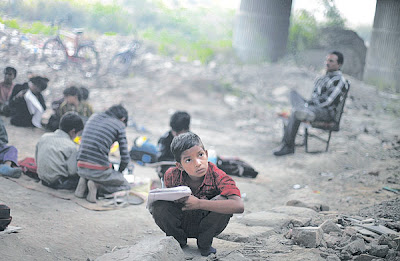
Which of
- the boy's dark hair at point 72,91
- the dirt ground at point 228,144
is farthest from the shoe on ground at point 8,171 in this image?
the boy's dark hair at point 72,91

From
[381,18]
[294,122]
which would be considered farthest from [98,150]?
[381,18]

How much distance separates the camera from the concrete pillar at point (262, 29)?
11711 millimetres

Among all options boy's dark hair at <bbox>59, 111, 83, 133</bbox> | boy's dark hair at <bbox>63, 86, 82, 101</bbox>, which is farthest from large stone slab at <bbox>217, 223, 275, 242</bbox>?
boy's dark hair at <bbox>63, 86, 82, 101</bbox>

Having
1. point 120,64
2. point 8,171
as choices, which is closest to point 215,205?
point 8,171

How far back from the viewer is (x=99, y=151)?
4363 mm

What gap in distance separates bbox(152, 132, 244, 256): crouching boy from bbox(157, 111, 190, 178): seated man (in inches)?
66.9

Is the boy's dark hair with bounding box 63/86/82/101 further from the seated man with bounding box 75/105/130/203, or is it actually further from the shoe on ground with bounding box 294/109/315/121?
the shoe on ground with bounding box 294/109/315/121

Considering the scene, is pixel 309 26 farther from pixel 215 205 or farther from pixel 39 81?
pixel 215 205

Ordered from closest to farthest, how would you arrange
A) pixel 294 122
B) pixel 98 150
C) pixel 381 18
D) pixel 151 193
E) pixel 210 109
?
pixel 151 193
pixel 98 150
pixel 294 122
pixel 210 109
pixel 381 18

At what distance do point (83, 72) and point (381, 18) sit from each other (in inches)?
301

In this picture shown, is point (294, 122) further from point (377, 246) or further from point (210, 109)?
point (377, 246)

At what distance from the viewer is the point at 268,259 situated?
9.23ft

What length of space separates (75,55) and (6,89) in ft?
10.5

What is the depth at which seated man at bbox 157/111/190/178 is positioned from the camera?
4.61 meters
